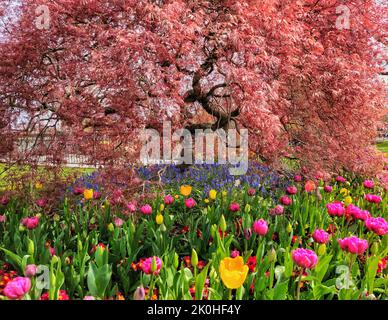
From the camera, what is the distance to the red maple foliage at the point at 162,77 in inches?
129

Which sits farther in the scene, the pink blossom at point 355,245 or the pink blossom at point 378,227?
the pink blossom at point 378,227

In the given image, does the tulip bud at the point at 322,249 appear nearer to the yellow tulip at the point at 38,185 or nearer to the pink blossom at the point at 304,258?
the pink blossom at the point at 304,258

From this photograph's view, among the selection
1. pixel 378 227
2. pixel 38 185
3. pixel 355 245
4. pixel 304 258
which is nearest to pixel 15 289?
pixel 304 258

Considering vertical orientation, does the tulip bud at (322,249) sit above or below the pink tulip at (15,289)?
below

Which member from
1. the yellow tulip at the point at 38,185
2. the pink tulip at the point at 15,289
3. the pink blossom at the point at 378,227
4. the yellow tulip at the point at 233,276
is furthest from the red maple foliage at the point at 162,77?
the pink tulip at the point at 15,289

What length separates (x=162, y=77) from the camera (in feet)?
10.8

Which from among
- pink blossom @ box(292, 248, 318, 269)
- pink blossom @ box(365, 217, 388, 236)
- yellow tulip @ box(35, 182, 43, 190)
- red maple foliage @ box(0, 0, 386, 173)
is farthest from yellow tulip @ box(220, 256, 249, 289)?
yellow tulip @ box(35, 182, 43, 190)

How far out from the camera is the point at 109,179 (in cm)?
348

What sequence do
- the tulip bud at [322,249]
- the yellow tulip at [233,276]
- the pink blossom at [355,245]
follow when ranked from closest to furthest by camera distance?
the yellow tulip at [233,276]
the pink blossom at [355,245]
the tulip bud at [322,249]

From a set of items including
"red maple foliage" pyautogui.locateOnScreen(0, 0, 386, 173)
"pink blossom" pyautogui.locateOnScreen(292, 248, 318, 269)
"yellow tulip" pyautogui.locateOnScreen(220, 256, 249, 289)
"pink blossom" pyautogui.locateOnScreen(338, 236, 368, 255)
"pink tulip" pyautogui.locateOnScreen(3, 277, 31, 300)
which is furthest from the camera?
"red maple foliage" pyautogui.locateOnScreen(0, 0, 386, 173)

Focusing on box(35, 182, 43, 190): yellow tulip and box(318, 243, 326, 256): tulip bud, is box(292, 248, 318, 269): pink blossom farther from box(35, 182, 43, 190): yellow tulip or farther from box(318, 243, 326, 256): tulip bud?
box(35, 182, 43, 190): yellow tulip

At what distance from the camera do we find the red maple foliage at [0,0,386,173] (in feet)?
10.8

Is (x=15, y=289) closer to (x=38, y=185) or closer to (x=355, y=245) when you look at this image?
(x=355, y=245)
